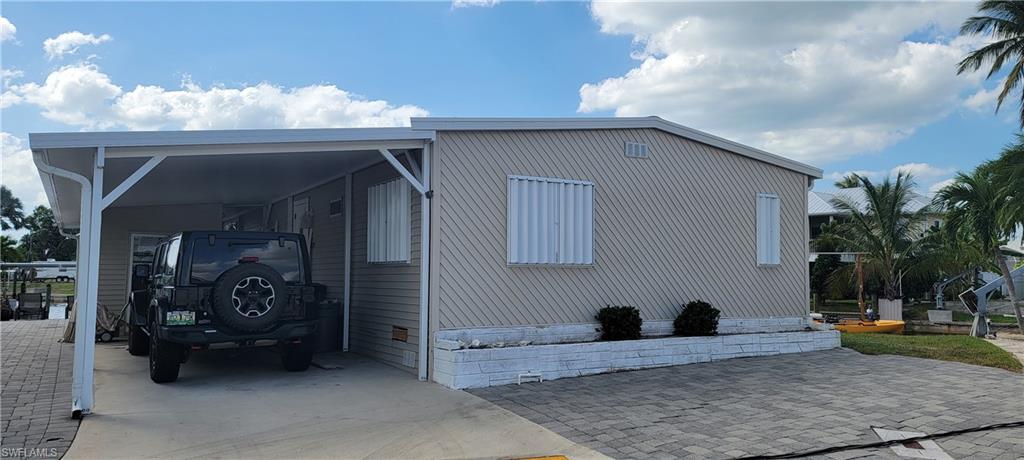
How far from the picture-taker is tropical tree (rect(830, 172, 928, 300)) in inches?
965

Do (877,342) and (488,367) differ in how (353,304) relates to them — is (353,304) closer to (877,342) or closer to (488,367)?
(488,367)

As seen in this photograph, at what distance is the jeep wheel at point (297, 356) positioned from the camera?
929 cm

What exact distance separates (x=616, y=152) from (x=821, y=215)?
2717 cm

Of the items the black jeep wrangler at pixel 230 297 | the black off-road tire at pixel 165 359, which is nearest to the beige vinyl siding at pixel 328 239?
the black jeep wrangler at pixel 230 297

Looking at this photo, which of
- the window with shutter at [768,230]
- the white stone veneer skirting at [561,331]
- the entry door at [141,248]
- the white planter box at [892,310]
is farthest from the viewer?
the white planter box at [892,310]

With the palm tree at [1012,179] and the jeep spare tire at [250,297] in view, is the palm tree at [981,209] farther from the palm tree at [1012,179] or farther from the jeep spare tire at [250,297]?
the jeep spare tire at [250,297]

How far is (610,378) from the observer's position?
9.03 m

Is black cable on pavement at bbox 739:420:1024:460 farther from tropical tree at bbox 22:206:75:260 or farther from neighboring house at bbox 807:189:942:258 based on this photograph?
tropical tree at bbox 22:206:75:260

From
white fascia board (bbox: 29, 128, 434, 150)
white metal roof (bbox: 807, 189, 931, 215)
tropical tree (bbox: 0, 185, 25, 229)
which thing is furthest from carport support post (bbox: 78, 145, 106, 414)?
tropical tree (bbox: 0, 185, 25, 229)

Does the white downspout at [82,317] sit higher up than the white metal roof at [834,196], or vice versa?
the white metal roof at [834,196]

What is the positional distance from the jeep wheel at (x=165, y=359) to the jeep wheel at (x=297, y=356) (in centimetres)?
125

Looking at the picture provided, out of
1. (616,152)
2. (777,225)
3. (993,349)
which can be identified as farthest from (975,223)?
(616,152)

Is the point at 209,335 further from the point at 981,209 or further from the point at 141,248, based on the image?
the point at 981,209

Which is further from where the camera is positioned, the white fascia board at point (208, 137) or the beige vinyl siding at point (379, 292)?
the beige vinyl siding at point (379, 292)
